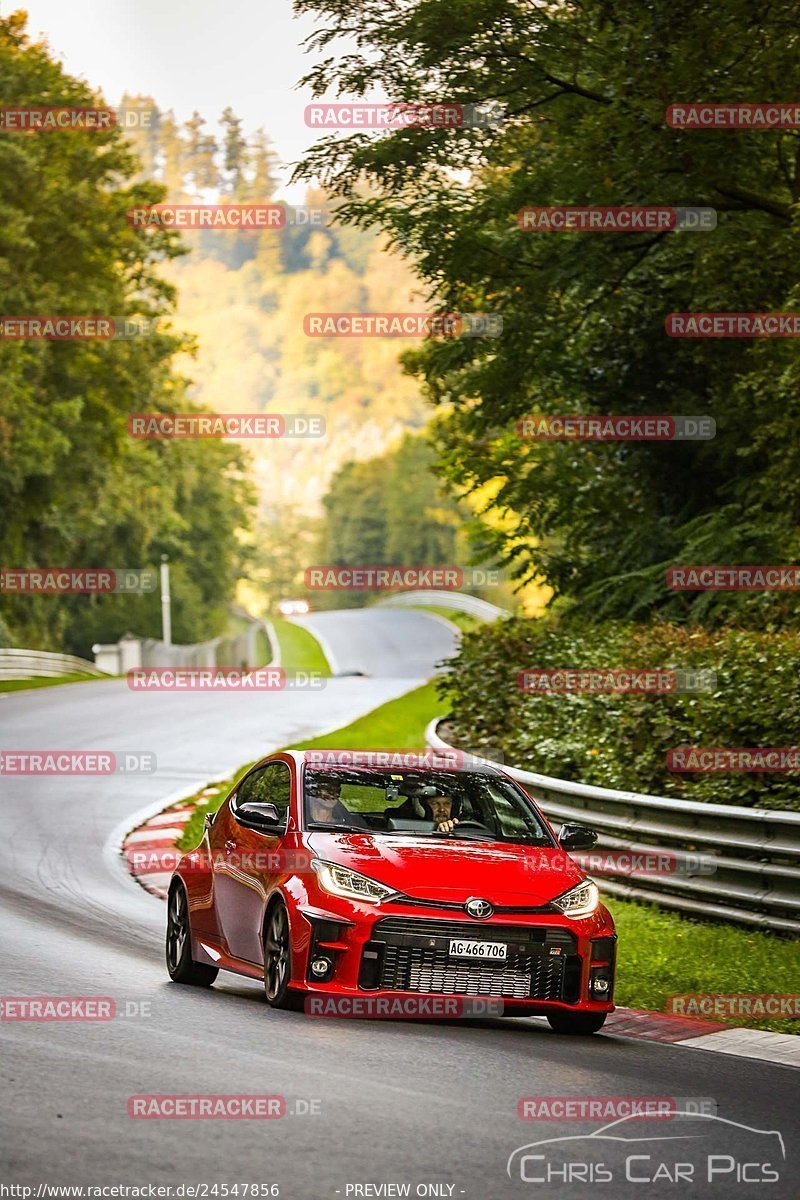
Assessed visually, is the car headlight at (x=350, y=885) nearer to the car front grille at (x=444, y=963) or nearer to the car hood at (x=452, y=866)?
the car hood at (x=452, y=866)

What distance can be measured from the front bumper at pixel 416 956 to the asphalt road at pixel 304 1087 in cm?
21

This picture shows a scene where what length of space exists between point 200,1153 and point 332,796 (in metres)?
4.39

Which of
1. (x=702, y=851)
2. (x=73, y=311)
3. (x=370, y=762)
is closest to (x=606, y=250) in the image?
(x=702, y=851)

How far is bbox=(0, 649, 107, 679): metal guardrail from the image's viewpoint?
49.9 metres

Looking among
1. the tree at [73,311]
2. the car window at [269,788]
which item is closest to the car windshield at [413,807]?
the car window at [269,788]

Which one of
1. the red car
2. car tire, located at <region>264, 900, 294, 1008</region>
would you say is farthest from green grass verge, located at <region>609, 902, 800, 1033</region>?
car tire, located at <region>264, 900, 294, 1008</region>

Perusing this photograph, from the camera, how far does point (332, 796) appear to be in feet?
34.0

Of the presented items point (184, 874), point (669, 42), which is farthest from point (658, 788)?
point (669, 42)

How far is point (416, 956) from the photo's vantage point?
930cm

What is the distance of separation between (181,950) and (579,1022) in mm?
2669

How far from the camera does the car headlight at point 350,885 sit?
9.38 m

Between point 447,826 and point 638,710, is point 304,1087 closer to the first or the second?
point 447,826

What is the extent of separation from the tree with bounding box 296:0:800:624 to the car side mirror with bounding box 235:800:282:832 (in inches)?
384

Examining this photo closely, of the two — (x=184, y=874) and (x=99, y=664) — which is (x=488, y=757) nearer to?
(x=184, y=874)
